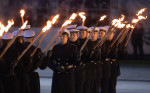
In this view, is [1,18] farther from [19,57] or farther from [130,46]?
[19,57]

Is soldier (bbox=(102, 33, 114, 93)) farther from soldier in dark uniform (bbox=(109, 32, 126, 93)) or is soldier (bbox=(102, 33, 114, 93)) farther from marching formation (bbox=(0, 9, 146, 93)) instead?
soldier in dark uniform (bbox=(109, 32, 126, 93))

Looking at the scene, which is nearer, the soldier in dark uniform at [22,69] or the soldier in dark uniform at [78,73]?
the soldier in dark uniform at [22,69]

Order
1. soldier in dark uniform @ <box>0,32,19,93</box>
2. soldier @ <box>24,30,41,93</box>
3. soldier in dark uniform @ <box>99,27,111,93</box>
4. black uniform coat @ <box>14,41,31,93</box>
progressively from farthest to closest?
1. soldier in dark uniform @ <box>99,27,111,93</box>
2. soldier @ <box>24,30,41,93</box>
3. black uniform coat @ <box>14,41,31,93</box>
4. soldier in dark uniform @ <box>0,32,19,93</box>

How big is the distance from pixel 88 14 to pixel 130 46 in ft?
9.06

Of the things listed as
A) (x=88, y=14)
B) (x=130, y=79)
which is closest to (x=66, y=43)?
(x=130, y=79)

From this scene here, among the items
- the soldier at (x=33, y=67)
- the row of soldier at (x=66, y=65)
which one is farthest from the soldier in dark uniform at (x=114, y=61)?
the soldier at (x=33, y=67)

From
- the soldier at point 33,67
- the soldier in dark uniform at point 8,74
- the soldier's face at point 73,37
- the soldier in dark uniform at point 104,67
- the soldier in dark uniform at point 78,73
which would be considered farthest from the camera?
the soldier in dark uniform at point 104,67

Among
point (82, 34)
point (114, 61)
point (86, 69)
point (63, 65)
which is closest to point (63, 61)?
point (63, 65)

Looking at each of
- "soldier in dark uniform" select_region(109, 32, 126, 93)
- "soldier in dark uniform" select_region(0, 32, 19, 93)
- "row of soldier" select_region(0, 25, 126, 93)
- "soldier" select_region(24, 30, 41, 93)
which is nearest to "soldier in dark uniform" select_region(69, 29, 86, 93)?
"row of soldier" select_region(0, 25, 126, 93)

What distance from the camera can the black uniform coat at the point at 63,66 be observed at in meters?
7.59

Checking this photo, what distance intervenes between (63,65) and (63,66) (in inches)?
0.8

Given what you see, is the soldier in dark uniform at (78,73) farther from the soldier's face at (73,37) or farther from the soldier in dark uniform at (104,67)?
the soldier in dark uniform at (104,67)

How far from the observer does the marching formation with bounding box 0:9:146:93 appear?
6.45m

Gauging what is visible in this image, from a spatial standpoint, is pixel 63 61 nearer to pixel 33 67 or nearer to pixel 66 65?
pixel 66 65
